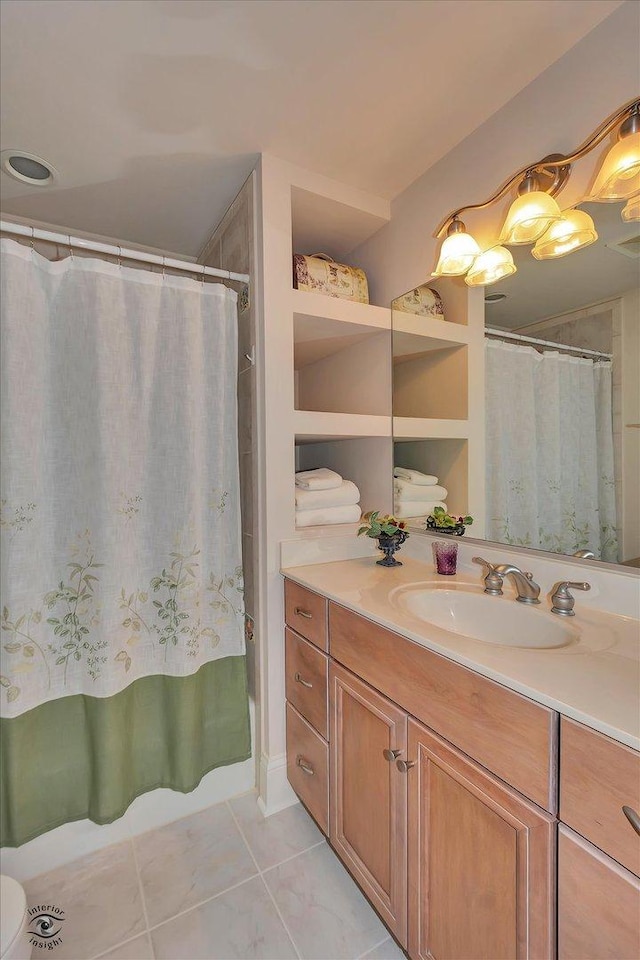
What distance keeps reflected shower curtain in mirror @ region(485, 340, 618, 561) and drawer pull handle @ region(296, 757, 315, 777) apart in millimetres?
935

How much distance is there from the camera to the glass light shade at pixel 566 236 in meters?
1.01

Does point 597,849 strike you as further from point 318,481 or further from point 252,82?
point 252,82

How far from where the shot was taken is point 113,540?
126 centimetres

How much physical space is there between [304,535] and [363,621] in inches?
19.1

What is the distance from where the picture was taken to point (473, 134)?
127cm

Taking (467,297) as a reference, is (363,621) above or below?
below

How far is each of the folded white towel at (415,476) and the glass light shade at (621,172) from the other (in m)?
0.90

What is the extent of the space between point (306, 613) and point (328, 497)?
1.50 feet

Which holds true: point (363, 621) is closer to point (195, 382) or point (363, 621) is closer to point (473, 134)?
point (195, 382)

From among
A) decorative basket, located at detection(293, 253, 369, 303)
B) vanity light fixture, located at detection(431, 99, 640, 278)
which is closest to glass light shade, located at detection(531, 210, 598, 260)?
vanity light fixture, located at detection(431, 99, 640, 278)

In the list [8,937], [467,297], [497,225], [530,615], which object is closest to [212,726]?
[8,937]

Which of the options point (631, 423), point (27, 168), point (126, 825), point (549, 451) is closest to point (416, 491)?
point (549, 451)

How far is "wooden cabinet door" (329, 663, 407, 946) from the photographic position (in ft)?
3.05

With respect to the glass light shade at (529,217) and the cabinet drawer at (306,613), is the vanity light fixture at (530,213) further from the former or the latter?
the cabinet drawer at (306,613)
